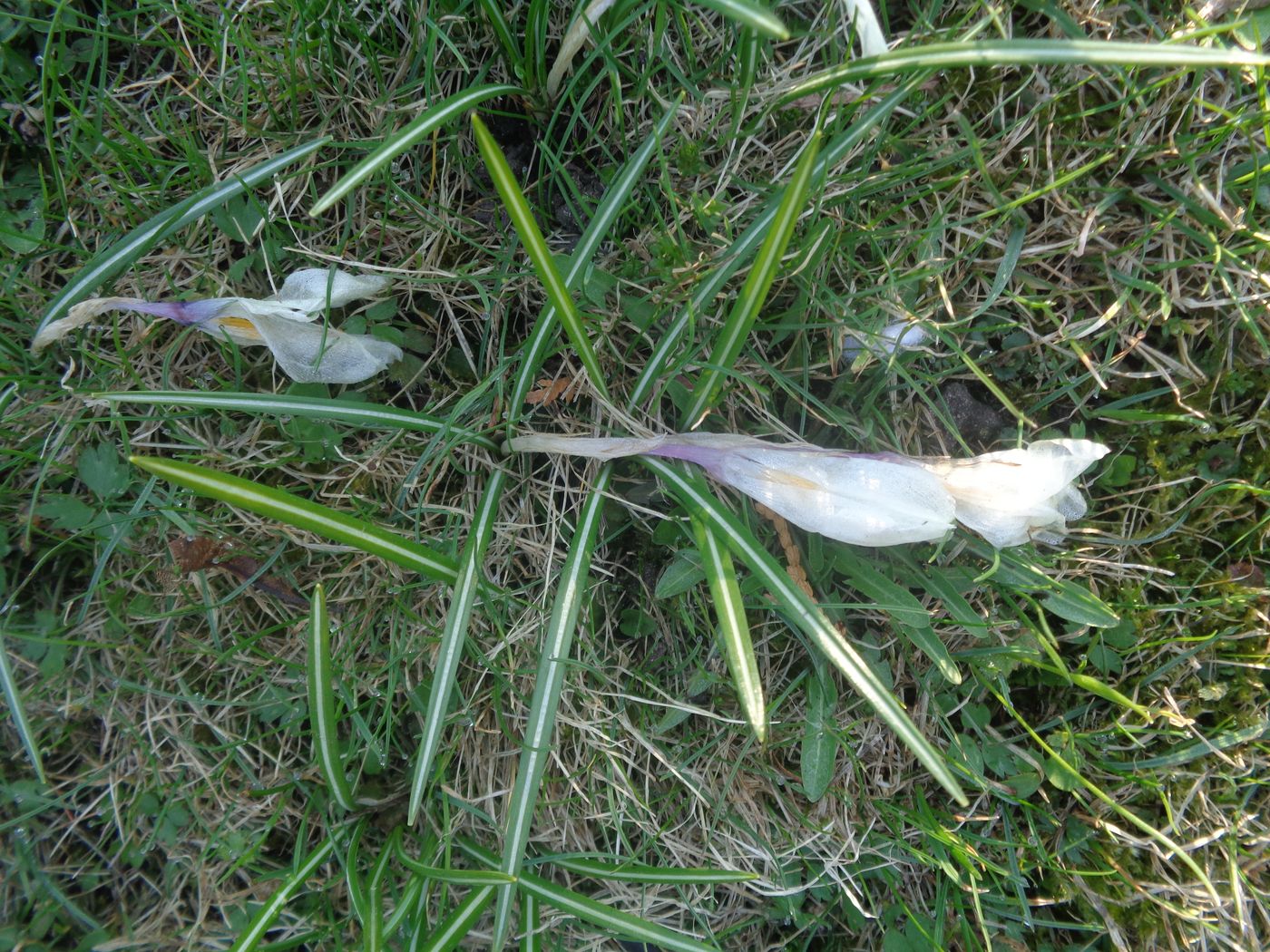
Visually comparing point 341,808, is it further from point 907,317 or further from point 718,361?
point 907,317

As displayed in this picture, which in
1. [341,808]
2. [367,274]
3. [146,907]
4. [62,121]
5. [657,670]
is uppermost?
[62,121]

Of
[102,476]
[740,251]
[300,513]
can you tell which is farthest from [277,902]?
[740,251]

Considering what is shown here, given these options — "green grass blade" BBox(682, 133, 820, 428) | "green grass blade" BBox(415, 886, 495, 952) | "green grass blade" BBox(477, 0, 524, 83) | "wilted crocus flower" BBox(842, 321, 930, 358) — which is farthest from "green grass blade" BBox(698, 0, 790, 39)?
"green grass blade" BBox(415, 886, 495, 952)

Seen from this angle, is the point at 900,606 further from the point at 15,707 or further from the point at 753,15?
the point at 15,707

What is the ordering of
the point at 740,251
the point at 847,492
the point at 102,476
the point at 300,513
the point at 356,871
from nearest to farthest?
1. the point at 300,513
2. the point at 847,492
3. the point at 740,251
4. the point at 356,871
5. the point at 102,476

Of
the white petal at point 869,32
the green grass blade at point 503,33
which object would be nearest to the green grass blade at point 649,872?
the white petal at point 869,32

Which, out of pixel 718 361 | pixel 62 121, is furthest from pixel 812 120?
pixel 62 121

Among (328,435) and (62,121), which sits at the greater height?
(62,121)
